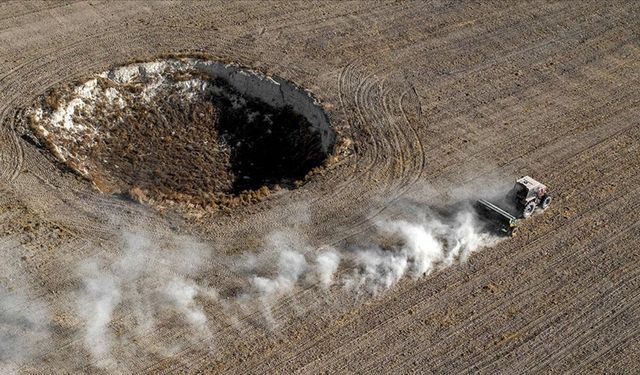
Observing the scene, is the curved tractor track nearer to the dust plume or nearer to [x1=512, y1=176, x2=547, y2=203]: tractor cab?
the dust plume

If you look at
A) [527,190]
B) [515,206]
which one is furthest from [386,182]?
[527,190]

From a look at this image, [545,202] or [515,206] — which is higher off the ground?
[515,206]

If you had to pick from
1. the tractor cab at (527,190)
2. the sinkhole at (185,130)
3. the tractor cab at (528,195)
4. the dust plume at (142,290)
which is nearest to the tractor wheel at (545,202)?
the tractor cab at (528,195)

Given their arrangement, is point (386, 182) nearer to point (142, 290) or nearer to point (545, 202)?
point (545, 202)

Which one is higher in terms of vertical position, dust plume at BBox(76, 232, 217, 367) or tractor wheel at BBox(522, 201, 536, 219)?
dust plume at BBox(76, 232, 217, 367)

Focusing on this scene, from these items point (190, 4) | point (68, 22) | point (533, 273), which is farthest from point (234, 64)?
point (533, 273)

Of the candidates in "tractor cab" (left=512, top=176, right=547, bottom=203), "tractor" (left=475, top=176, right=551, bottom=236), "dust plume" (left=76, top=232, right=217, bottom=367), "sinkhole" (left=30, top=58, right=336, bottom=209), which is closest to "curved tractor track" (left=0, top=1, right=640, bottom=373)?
"dust plume" (left=76, top=232, right=217, bottom=367)
